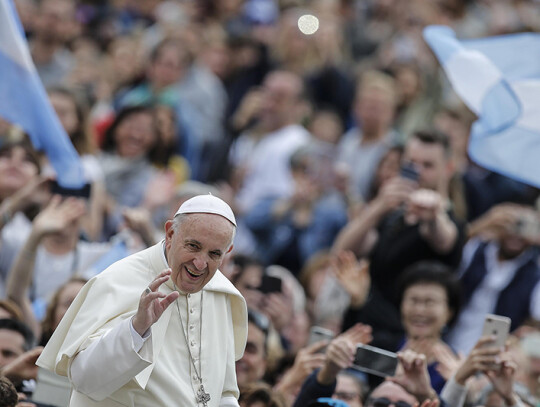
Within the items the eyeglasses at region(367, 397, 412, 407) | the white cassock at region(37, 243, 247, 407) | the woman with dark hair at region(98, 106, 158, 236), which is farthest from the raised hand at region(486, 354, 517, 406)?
the woman with dark hair at region(98, 106, 158, 236)

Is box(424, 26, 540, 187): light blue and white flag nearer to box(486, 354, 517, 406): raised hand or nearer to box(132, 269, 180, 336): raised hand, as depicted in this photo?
box(486, 354, 517, 406): raised hand

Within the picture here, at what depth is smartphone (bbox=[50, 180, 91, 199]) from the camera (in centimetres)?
878

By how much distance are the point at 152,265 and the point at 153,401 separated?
592 mm

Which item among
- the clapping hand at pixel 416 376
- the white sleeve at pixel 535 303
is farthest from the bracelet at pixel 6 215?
the white sleeve at pixel 535 303

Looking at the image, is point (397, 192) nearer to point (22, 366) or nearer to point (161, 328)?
point (22, 366)

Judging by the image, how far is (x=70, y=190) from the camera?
29.5 ft

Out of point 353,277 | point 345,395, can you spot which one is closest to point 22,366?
point 345,395

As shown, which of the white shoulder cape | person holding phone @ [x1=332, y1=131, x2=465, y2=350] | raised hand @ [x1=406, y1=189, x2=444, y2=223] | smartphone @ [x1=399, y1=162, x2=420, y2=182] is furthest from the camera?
smartphone @ [x1=399, y1=162, x2=420, y2=182]

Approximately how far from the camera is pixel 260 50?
1475cm

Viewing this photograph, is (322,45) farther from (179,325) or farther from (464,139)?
(179,325)

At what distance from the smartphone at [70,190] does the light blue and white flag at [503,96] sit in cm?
289

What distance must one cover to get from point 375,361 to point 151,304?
204 centimetres

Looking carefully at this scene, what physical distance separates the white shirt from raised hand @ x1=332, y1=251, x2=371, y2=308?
115 cm

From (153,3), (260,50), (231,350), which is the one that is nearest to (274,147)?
(260,50)
